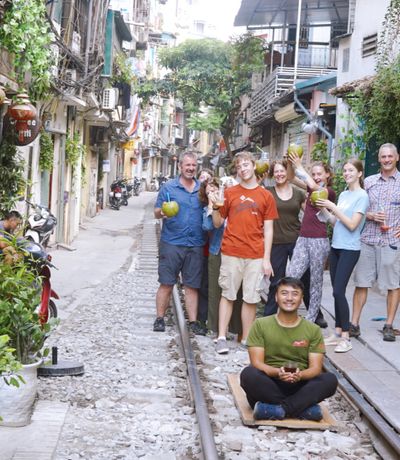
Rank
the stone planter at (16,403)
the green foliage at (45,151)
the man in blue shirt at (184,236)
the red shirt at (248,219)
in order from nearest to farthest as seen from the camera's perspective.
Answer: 1. the stone planter at (16,403)
2. the red shirt at (248,219)
3. the man in blue shirt at (184,236)
4. the green foliage at (45,151)

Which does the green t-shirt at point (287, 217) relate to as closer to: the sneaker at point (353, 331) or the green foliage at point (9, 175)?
the sneaker at point (353, 331)

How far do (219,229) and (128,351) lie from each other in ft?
5.30

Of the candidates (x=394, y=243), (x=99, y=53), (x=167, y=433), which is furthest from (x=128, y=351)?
(x=99, y=53)

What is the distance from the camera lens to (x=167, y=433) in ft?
16.9

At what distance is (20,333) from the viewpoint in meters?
5.30

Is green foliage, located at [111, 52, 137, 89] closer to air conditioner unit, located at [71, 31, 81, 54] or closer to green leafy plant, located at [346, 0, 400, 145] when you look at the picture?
air conditioner unit, located at [71, 31, 81, 54]

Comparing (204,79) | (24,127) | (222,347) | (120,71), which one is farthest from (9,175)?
(204,79)

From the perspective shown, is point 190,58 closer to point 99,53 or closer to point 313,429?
point 99,53

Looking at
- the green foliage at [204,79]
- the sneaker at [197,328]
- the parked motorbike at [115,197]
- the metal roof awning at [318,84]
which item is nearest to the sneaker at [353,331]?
the sneaker at [197,328]

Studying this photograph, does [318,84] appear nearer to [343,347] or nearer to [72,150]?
[72,150]

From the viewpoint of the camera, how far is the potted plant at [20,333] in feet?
16.5

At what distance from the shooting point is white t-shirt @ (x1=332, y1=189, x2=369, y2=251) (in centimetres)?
757

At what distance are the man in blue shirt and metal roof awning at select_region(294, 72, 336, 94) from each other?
36.2ft

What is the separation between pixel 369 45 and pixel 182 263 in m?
8.95
